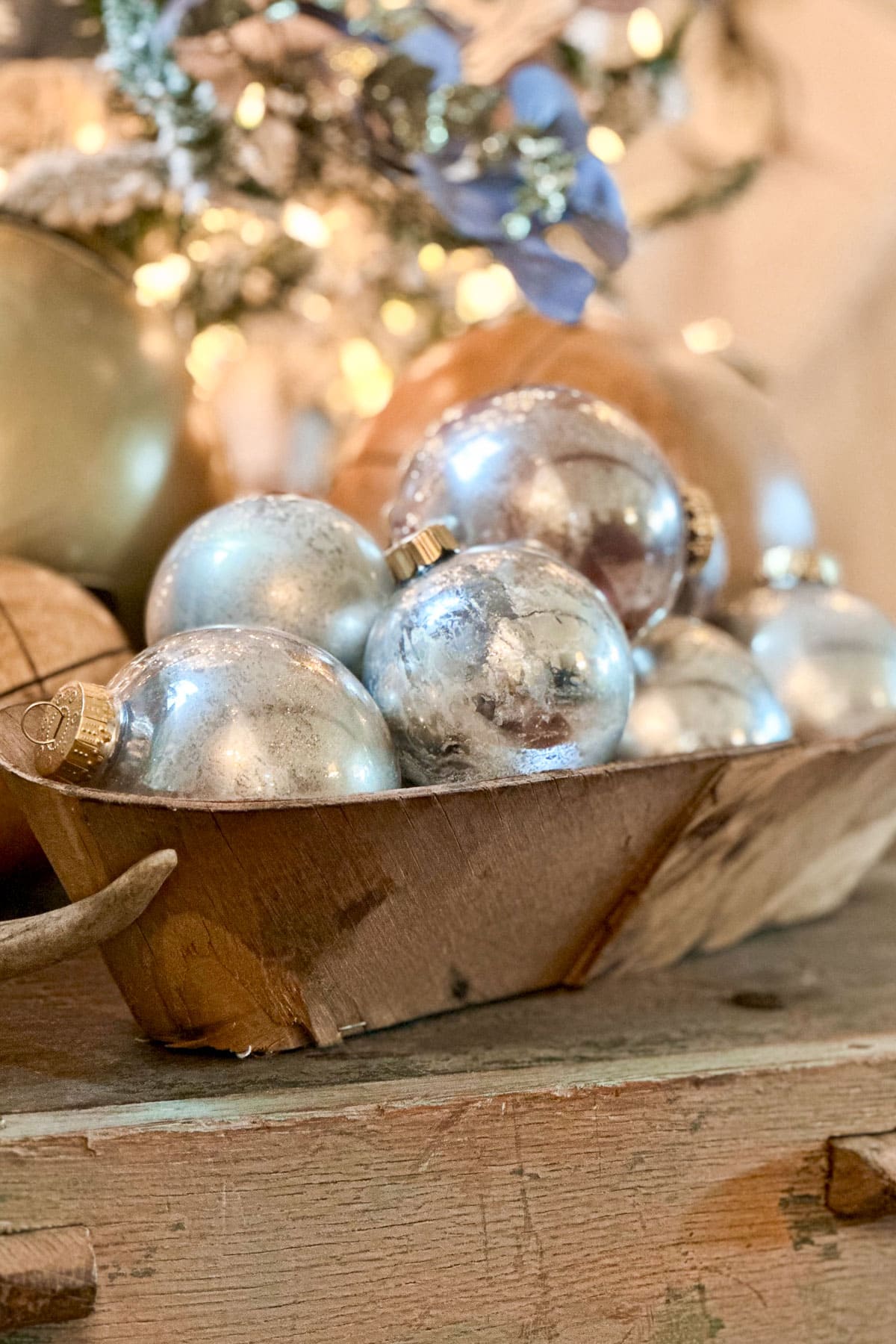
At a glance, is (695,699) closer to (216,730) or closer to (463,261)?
(216,730)

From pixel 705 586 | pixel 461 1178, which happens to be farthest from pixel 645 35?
pixel 461 1178

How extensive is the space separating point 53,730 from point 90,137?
0.62 metres

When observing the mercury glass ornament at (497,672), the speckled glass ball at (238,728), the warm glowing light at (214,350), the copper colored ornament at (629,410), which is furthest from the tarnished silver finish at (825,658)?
the warm glowing light at (214,350)

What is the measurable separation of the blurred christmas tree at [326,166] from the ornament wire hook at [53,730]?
1.38ft

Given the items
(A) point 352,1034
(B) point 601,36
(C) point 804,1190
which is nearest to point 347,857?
(A) point 352,1034

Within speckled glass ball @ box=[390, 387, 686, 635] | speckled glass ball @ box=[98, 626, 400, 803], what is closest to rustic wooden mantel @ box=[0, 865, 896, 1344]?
speckled glass ball @ box=[98, 626, 400, 803]

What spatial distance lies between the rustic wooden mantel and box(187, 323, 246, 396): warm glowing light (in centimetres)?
70

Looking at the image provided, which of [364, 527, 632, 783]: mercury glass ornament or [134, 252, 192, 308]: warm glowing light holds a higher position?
[364, 527, 632, 783]: mercury glass ornament

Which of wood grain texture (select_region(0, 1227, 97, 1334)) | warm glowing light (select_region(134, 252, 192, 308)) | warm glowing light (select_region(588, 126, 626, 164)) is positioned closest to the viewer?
wood grain texture (select_region(0, 1227, 97, 1334))

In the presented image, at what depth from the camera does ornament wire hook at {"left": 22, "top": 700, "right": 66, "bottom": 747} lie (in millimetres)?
440

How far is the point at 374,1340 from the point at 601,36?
1085 mm

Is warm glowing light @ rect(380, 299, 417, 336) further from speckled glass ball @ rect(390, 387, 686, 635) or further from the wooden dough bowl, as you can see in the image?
the wooden dough bowl

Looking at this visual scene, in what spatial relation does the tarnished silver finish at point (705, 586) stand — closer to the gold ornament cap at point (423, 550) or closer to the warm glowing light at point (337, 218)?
the gold ornament cap at point (423, 550)

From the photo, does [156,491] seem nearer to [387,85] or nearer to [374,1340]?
[387,85]
